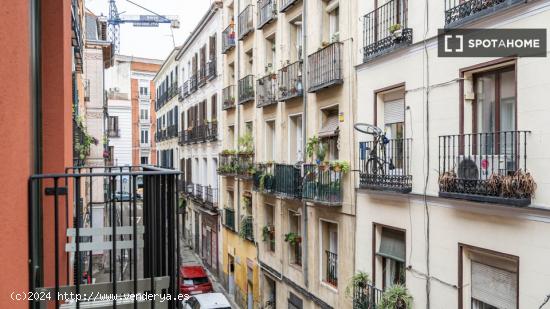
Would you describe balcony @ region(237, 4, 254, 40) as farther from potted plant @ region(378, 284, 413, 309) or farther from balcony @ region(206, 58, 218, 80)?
potted plant @ region(378, 284, 413, 309)

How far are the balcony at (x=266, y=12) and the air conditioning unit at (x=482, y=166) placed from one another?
35.6 ft

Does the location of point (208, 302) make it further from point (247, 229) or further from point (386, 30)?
point (386, 30)

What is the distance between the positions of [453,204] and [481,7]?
3351mm

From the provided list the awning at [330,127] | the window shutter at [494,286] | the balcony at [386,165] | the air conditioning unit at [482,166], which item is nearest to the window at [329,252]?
the awning at [330,127]

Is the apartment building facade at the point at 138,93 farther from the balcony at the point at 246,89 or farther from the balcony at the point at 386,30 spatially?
the balcony at the point at 386,30

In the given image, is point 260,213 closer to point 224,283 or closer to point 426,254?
point 224,283

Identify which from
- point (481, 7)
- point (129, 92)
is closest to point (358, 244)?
point (481, 7)

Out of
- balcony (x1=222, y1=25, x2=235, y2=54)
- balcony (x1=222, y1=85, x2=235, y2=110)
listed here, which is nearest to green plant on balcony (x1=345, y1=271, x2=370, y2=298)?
balcony (x1=222, y1=85, x2=235, y2=110)

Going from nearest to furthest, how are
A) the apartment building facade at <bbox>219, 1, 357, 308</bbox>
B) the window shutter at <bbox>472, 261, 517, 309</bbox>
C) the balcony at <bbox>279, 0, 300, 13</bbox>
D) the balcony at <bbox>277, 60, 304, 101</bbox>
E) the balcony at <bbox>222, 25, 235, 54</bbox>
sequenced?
the window shutter at <bbox>472, 261, 517, 309</bbox>, the apartment building facade at <bbox>219, 1, 357, 308</bbox>, the balcony at <bbox>277, 60, 304, 101</bbox>, the balcony at <bbox>279, 0, 300, 13</bbox>, the balcony at <bbox>222, 25, 235, 54</bbox>

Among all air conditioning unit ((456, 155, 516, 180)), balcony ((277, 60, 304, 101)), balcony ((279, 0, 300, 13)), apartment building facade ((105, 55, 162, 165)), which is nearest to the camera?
air conditioning unit ((456, 155, 516, 180))

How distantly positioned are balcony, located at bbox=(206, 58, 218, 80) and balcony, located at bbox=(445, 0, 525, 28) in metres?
18.5

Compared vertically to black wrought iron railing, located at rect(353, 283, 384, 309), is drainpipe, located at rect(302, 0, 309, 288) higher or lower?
higher

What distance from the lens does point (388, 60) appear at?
36.4 feet

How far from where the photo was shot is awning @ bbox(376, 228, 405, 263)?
36.0 feet
